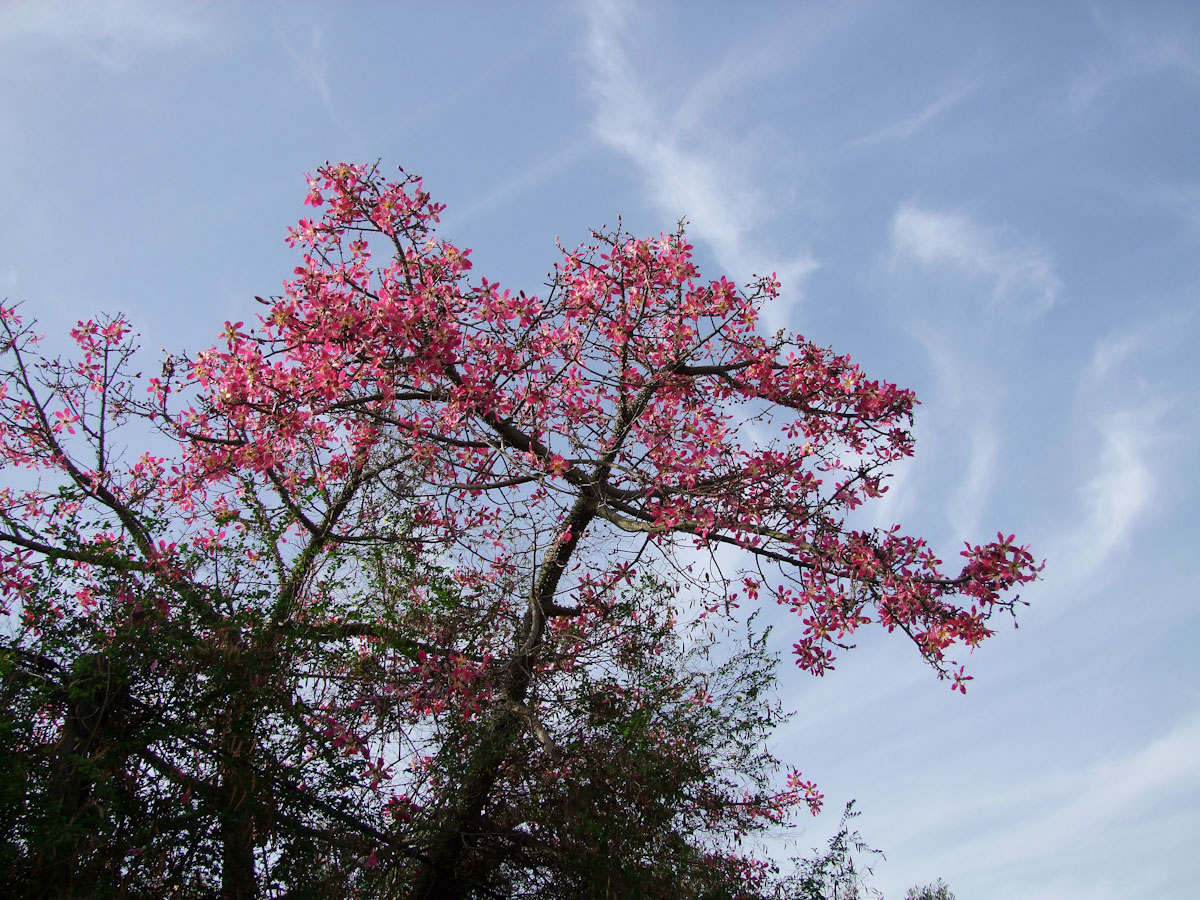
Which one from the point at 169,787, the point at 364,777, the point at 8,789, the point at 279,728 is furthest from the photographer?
the point at 364,777

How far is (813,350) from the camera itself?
7.25 metres

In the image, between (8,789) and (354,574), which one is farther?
(354,574)

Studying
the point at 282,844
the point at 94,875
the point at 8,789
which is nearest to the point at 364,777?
the point at 282,844

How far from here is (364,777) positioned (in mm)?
5848

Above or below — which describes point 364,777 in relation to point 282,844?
above

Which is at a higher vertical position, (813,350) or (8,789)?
(813,350)

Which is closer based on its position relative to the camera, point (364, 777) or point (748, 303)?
point (364, 777)

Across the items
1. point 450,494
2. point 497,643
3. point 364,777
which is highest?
point 450,494

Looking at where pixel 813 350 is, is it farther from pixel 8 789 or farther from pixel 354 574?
pixel 8 789

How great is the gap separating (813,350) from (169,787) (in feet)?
17.7

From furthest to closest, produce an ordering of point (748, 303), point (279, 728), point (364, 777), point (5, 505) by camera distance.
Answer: point (5, 505) < point (748, 303) < point (364, 777) < point (279, 728)

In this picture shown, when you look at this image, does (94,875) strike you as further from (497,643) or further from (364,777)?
(497,643)

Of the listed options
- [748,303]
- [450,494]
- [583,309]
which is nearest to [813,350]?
[748,303]

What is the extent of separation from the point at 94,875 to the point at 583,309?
16.3 feet
